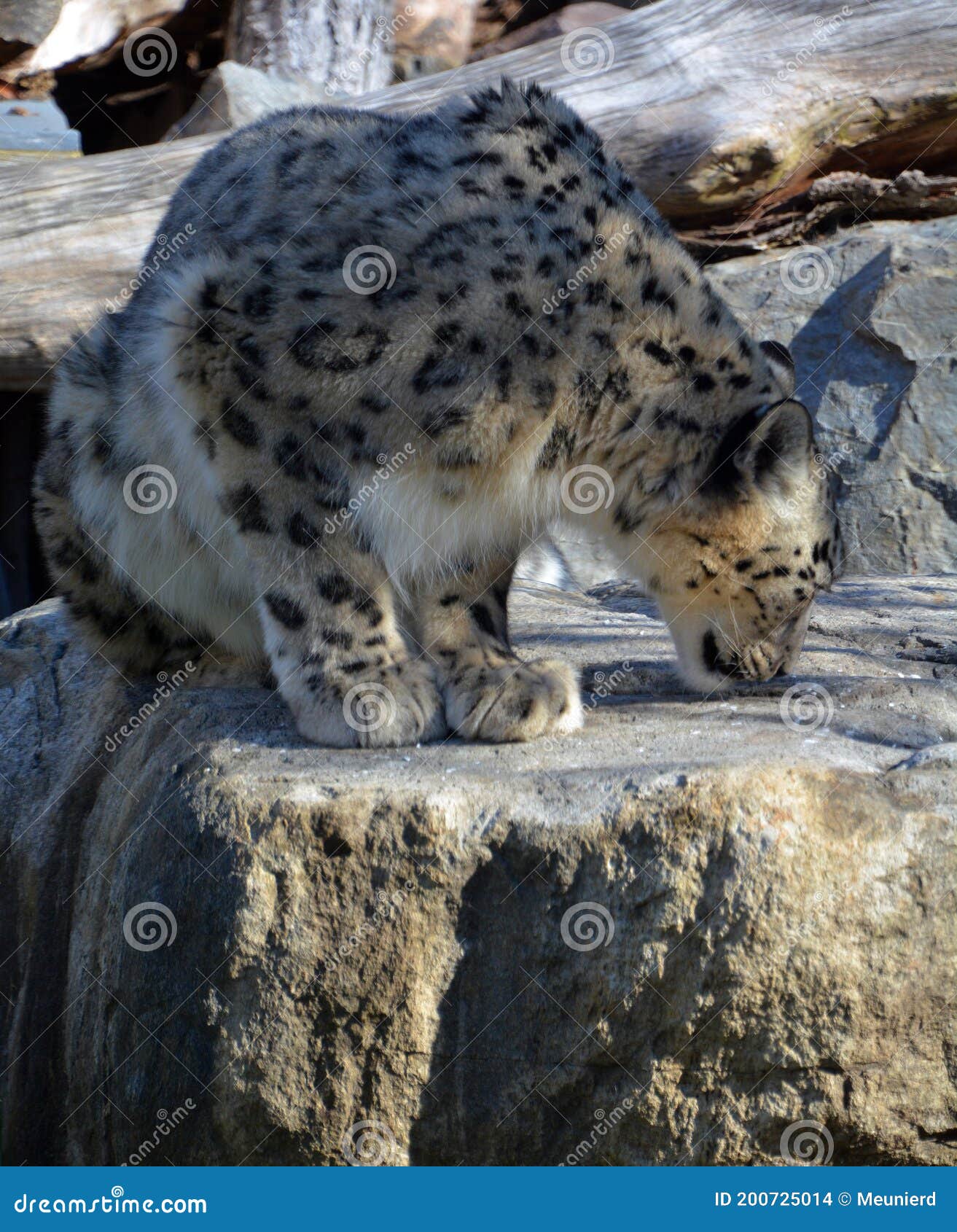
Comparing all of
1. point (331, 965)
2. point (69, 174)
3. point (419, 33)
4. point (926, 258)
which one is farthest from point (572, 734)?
point (419, 33)

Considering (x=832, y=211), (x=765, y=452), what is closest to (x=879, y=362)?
(x=832, y=211)

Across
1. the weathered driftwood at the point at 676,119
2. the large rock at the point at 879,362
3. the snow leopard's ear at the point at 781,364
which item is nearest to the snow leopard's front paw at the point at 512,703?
the snow leopard's ear at the point at 781,364

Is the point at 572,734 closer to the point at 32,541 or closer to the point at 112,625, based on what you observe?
the point at 112,625

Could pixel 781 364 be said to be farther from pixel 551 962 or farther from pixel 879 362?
pixel 879 362

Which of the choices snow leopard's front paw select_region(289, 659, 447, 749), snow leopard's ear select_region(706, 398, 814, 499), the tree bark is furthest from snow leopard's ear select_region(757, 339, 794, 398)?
the tree bark

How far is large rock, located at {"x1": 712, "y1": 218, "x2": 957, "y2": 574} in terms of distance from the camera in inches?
291

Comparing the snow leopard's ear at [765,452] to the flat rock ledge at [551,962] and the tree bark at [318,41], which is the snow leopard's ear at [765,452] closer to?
the flat rock ledge at [551,962]

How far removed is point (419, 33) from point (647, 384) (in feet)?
26.8

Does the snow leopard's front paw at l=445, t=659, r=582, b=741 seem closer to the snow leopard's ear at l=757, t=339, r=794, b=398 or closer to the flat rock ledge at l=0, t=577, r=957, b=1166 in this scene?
the flat rock ledge at l=0, t=577, r=957, b=1166

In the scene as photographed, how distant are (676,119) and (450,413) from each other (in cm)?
428

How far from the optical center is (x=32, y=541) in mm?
9148

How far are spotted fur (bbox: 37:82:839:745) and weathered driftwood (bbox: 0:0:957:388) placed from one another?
3.08 meters

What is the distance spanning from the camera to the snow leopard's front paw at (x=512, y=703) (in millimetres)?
3307

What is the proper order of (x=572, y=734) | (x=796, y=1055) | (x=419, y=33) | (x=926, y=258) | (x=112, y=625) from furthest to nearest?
(x=419, y=33)
(x=926, y=258)
(x=112, y=625)
(x=572, y=734)
(x=796, y=1055)
